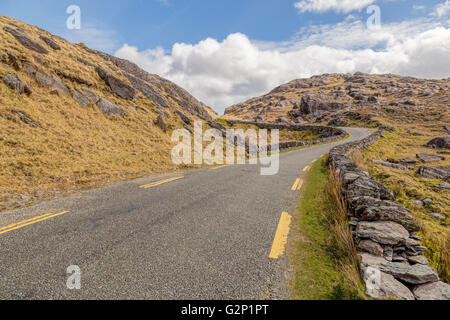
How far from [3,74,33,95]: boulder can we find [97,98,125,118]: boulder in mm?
4880

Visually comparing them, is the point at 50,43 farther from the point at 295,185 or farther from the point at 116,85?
the point at 295,185

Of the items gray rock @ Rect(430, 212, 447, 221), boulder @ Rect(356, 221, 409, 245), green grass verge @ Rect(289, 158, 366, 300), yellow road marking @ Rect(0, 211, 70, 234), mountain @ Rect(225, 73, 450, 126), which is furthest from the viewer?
mountain @ Rect(225, 73, 450, 126)

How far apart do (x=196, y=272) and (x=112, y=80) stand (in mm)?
24615

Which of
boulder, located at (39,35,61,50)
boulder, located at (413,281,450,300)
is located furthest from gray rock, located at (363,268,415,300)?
boulder, located at (39,35,61,50)

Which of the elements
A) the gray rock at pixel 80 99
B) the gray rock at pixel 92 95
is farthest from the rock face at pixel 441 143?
the gray rock at pixel 80 99

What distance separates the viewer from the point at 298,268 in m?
3.30

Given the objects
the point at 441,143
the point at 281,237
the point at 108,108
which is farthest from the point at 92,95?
the point at 441,143

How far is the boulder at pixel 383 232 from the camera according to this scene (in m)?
3.44

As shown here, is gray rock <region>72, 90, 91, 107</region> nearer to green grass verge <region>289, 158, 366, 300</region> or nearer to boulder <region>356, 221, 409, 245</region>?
green grass verge <region>289, 158, 366, 300</region>

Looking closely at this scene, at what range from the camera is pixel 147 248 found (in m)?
3.79

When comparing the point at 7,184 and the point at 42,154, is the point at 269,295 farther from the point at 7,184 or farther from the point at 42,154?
the point at 42,154

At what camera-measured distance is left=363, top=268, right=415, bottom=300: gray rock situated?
249 cm

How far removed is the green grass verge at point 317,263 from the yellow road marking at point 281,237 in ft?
0.43

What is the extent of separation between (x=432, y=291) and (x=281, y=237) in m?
2.21
